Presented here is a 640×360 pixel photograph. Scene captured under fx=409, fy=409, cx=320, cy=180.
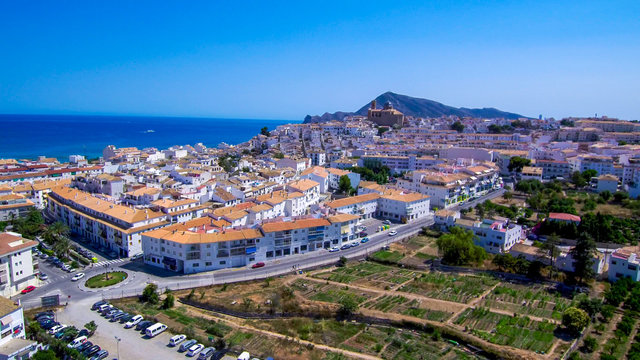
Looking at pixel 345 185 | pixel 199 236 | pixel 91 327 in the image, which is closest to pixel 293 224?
pixel 199 236

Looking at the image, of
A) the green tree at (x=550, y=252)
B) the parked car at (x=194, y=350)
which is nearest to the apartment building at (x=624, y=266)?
the green tree at (x=550, y=252)

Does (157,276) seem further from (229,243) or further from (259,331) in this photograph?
(259,331)

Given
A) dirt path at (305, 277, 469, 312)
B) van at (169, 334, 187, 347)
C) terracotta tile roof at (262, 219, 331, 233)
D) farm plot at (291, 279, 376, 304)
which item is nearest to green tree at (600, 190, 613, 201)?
dirt path at (305, 277, 469, 312)

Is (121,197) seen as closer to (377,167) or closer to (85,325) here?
(85,325)

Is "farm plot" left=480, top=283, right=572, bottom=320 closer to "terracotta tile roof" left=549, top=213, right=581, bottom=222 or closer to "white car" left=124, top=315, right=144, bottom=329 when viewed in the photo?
"terracotta tile roof" left=549, top=213, right=581, bottom=222

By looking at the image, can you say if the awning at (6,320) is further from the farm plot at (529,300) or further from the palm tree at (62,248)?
the farm plot at (529,300)

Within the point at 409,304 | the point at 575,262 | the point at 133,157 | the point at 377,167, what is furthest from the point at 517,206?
the point at 133,157
